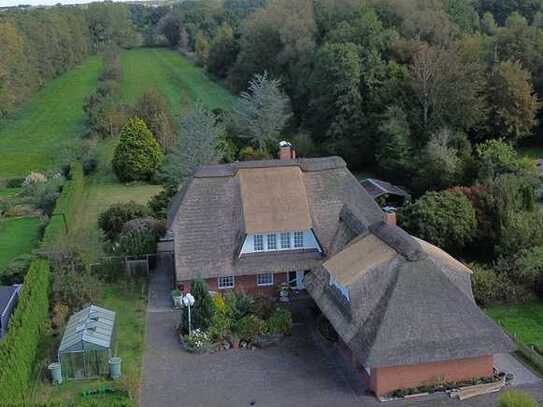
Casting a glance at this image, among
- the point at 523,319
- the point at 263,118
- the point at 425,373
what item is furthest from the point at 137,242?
the point at 263,118

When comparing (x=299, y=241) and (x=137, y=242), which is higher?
(x=299, y=241)

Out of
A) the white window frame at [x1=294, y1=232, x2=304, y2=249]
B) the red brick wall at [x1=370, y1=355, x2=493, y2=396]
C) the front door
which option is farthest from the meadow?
the red brick wall at [x1=370, y1=355, x2=493, y2=396]

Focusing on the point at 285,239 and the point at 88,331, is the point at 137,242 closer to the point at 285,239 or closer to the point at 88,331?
the point at 285,239

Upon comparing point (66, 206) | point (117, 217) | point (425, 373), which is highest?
point (425, 373)

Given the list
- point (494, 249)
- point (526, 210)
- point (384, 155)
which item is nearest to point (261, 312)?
point (494, 249)

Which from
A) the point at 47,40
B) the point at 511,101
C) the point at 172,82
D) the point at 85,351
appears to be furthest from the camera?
the point at 47,40

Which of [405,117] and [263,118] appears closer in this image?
[405,117]

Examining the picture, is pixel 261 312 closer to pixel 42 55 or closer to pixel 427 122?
pixel 427 122
